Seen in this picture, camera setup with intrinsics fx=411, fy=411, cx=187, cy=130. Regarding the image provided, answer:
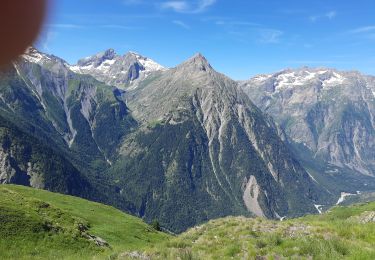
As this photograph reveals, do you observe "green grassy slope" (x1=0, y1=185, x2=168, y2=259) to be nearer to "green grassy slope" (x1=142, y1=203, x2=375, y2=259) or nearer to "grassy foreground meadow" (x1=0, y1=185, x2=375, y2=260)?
"grassy foreground meadow" (x1=0, y1=185, x2=375, y2=260)

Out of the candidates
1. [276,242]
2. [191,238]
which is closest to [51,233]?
[191,238]

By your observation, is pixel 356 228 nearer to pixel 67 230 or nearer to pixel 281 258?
pixel 281 258

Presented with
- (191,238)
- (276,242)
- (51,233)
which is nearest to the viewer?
(276,242)

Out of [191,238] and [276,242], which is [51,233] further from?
[276,242]

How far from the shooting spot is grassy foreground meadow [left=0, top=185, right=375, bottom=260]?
70.1ft

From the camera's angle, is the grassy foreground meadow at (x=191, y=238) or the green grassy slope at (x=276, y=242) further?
the grassy foreground meadow at (x=191, y=238)

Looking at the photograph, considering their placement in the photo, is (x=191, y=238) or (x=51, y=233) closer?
(x=191, y=238)

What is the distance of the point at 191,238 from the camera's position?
30672 millimetres

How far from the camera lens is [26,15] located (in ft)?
13.3

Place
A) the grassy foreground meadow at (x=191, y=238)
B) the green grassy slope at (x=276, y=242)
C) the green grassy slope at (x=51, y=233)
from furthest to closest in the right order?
the green grassy slope at (x=51, y=233), the grassy foreground meadow at (x=191, y=238), the green grassy slope at (x=276, y=242)

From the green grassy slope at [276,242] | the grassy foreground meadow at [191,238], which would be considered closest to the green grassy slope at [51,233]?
the grassy foreground meadow at [191,238]

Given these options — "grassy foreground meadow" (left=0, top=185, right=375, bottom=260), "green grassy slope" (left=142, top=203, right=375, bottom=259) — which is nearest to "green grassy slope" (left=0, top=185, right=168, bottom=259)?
"grassy foreground meadow" (left=0, top=185, right=375, bottom=260)

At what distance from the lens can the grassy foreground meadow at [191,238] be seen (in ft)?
70.1

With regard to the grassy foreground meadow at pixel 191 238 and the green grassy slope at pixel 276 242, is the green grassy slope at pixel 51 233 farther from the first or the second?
the green grassy slope at pixel 276 242
